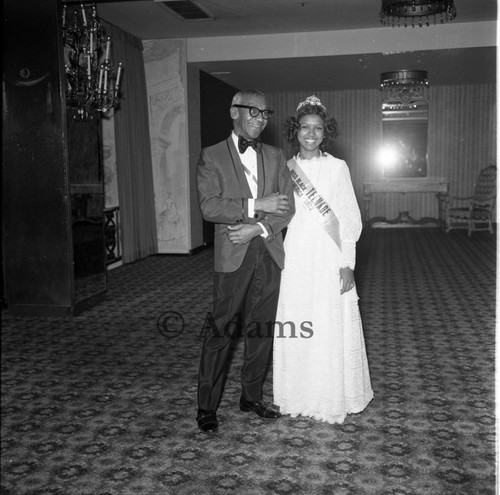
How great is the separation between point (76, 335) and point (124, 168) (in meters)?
3.49

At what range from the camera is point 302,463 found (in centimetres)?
240

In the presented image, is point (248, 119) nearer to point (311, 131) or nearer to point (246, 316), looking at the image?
point (311, 131)

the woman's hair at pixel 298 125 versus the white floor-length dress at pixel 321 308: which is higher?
the woman's hair at pixel 298 125

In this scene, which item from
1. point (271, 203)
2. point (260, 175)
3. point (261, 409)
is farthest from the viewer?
point (261, 409)

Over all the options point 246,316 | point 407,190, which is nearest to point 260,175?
point 246,316

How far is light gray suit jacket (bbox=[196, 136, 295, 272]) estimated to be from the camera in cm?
246

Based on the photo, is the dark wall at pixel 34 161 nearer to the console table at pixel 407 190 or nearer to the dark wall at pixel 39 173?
the dark wall at pixel 39 173

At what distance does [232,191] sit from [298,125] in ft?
1.37

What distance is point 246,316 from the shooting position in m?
2.70

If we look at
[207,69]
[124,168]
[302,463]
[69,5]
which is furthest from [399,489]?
[207,69]

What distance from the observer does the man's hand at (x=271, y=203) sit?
8.10ft

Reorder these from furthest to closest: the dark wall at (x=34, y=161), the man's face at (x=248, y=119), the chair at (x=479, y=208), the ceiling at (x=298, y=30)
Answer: the chair at (x=479, y=208)
the ceiling at (x=298, y=30)
the dark wall at (x=34, y=161)
the man's face at (x=248, y=119)

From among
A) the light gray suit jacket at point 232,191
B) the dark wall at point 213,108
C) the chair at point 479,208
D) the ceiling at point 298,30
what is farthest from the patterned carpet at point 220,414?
the chair at point 479,208

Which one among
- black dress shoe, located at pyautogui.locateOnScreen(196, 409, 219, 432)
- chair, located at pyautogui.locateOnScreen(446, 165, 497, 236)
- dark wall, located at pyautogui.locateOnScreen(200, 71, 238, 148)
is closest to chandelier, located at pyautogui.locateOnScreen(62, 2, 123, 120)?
black dress shoe, located at pyautogui.locateOnScreen(196, 409, 219, 432)
